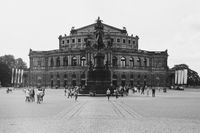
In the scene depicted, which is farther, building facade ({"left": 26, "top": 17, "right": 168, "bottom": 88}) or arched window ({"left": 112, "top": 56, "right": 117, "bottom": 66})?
arched window ({"left": 112, "top": 56, "right": 117, "bottom": 66})

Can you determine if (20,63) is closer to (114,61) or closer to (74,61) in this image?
(74,61)

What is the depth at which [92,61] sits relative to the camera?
381 ft

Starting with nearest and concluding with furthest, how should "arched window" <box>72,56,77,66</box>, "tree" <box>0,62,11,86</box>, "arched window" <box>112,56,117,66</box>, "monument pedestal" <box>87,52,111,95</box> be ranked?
1. "monument pedestal" <box>87,52,111,95</box>
2. "arched window" <box>112,56,117,66</box>
3. "tree" <box>0,62,11,86</box>
4. "arched window" <box>72,56,77,66</box>

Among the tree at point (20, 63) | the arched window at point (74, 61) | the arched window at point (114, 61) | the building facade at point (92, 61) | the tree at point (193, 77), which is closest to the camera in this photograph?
the building facade at point (92, 61)

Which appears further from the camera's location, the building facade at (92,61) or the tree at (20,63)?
the tree at (20,63)

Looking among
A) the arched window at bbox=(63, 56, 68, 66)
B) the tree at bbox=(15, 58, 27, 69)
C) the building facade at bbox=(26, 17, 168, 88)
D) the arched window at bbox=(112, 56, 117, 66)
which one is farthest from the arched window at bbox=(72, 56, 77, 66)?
the tree at bbox=(15, 58, 27, 69)

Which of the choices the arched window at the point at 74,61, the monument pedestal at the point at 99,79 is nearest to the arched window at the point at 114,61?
the arched window at the point at 74,61

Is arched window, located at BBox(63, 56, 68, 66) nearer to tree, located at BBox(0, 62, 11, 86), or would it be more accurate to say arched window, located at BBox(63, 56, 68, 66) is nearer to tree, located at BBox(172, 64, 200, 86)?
tree, located at BBox(0, 62, 11, 86)

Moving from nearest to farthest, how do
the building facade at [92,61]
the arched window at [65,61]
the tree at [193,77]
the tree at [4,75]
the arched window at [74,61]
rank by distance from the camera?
the building facade at [92,61], the tree at [4,75], the arched window at [74,61], the arched window at [65,61], the tree at [193,77]

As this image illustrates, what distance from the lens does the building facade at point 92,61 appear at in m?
119

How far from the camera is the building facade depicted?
118750 millimetres

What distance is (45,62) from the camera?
12938 cm

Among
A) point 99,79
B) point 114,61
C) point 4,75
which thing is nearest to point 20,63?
point 4,75

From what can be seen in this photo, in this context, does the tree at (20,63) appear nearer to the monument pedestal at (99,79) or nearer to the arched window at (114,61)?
the arched window at (114,61)
